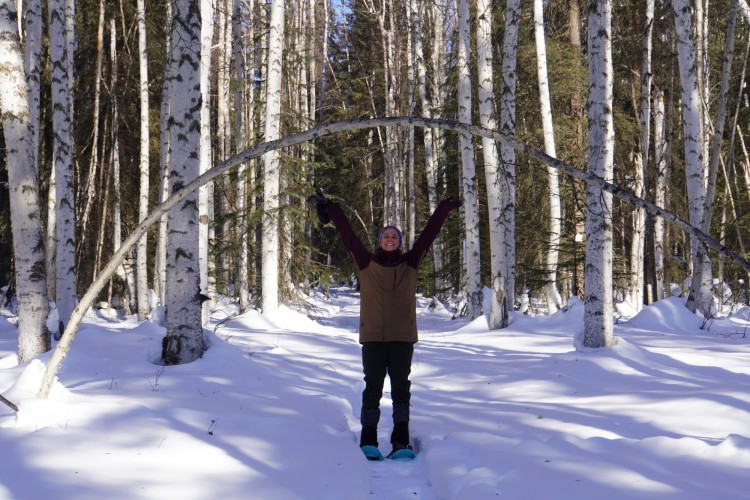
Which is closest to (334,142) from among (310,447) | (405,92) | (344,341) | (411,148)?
(405,92)

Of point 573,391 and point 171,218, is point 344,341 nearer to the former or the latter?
point 171,218

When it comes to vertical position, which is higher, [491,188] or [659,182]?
[659,182]

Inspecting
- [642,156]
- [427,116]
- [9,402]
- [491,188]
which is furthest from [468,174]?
[9,402]

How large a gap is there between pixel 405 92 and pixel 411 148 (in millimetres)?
3317

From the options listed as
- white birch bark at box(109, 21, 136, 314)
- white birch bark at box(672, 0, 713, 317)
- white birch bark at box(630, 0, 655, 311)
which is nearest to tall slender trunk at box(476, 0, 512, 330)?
white birch bark at box(672, 0, 713, 317)

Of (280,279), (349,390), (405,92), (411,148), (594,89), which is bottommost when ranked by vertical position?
(349,390)

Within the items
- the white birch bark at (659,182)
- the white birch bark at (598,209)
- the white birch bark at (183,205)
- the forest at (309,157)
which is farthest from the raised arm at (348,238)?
the white birch bark at (659,182)

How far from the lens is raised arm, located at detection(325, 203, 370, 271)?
5.03m

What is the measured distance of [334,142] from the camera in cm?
2858

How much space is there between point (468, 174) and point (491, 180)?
1.71 ft

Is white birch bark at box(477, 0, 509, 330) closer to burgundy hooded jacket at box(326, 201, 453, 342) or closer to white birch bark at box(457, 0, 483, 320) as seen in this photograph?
white birch bark at box(457, 0, 483, 320)

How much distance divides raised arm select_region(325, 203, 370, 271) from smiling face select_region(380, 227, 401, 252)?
5.9 inches

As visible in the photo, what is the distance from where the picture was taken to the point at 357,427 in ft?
19.6

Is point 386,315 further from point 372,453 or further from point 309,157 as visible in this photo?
point 309,157
